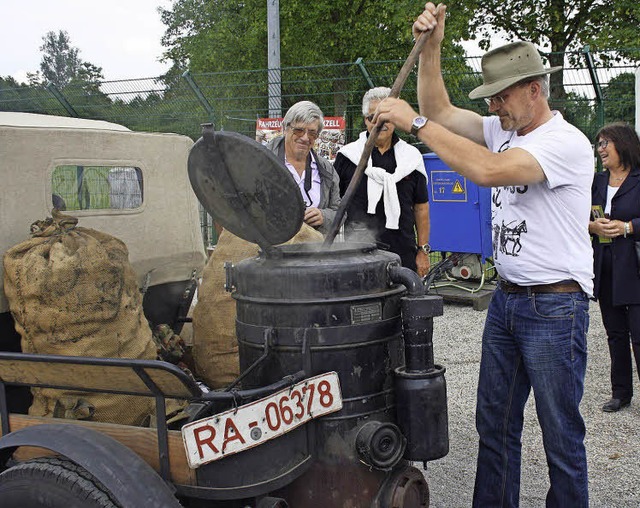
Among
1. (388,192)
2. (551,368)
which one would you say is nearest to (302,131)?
(388,192)

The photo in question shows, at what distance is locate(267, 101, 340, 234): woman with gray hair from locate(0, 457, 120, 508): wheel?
1.93 metres

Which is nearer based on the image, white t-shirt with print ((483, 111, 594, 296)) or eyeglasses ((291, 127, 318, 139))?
white t-shirt with print ((483, 111, 594, 296))

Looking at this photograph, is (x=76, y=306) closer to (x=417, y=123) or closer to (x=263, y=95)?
(x=417, y=123)

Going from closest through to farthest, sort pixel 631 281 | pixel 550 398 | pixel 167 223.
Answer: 1. pixel 550 398
2. pixel 167 223
3. pixel 631 281

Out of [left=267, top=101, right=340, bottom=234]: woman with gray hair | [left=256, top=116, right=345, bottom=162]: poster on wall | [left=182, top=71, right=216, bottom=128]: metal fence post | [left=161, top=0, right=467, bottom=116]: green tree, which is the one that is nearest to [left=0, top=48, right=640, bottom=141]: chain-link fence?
[left=182, top=71, right=216, bottom=128]: metal fence post

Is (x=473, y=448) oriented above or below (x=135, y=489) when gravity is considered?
below

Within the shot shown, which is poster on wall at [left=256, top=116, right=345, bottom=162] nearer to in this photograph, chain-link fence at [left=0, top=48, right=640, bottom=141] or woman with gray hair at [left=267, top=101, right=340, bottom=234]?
chain-link fence at [left=0, top=48, right=640, bottom=141]

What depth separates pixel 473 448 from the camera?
433cm

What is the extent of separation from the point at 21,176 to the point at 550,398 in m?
2.33

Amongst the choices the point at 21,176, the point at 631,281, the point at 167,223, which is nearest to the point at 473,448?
the point at 631,281

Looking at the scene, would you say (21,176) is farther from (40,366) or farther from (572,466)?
(572,466)

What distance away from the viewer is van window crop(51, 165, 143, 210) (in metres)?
3.33

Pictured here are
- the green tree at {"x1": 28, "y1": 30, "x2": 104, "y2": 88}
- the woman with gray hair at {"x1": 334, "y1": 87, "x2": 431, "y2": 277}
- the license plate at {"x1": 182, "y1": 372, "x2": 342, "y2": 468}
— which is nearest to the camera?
the license plate at {"x1": 182, "y1": 372, "x2": 342, "y2": 468}

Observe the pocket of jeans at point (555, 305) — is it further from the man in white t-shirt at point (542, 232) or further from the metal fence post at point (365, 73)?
the metal fence post at point (365, 73)
